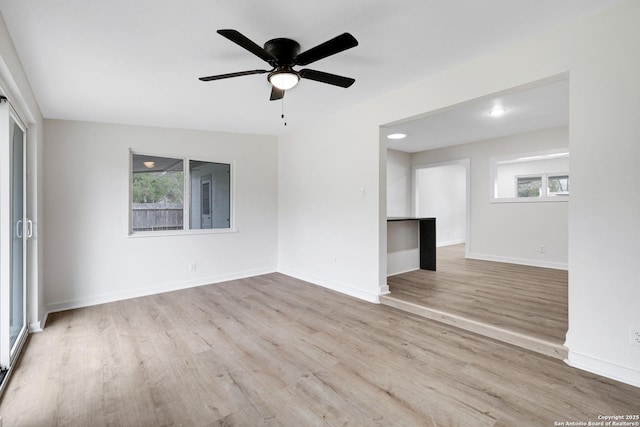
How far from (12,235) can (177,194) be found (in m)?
2.26

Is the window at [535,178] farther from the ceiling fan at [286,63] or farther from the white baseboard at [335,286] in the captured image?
the ceiling fan at [286,63]

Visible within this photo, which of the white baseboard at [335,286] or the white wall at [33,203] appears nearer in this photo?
the white wall at [33,203]

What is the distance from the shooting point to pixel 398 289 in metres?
3.99

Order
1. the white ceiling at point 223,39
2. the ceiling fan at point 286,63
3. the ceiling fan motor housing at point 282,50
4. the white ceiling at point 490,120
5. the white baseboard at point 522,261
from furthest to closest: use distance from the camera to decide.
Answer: the white baseboard at point 522,261 → the white ceiling at point 490,120 → the ceiling fan motor housing at point 282,50 → the ceiling fan at point 286,63 → the white ceiling at point 223,39

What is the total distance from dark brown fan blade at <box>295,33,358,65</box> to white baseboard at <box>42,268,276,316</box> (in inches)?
146

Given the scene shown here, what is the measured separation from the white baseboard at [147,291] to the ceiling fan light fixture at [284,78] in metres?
3.44

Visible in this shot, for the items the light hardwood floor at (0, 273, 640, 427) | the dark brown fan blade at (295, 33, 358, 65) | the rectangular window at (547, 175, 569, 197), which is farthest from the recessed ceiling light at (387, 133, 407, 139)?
the rectangular window at (547, 175, 569, 197)

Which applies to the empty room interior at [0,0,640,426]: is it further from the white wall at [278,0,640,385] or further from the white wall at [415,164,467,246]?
the white wall at [415,164,467,246]

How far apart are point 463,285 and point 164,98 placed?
4.42 meters

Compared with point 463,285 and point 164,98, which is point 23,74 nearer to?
point 164,98

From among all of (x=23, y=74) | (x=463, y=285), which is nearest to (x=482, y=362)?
(x=463, y=285)

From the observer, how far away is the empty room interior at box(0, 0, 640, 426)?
1.92 metres

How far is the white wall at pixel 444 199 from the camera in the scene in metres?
7.94

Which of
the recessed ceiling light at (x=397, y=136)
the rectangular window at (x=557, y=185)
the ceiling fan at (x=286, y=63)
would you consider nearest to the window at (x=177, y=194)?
the ceiling fan at (x=286, y=63)
